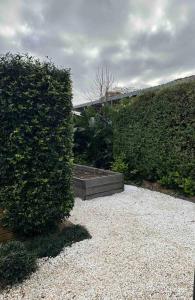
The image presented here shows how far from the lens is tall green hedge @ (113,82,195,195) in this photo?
499 centimetres

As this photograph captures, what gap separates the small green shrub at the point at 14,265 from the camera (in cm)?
237

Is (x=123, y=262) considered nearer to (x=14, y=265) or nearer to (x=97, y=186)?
(x=14, y=265)

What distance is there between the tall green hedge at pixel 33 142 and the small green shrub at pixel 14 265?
60 cm

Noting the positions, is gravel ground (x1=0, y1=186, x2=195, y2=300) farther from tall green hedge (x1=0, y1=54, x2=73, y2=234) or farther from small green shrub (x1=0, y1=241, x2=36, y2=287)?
tall green hedge (x1=0, y1=54, x2=73, y2=234)

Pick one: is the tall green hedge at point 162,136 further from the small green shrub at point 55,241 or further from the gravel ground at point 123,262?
the small green shrub at point 55,241

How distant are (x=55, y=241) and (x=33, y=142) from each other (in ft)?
4.06

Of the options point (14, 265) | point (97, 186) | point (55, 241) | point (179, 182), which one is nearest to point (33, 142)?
point (55, 241)

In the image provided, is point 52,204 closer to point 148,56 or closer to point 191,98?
point 191,98

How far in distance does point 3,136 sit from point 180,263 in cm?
244

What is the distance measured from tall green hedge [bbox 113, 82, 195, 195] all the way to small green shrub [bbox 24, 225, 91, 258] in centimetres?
259

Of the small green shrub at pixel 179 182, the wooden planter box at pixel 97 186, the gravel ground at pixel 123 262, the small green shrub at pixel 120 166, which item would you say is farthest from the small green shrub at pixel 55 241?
the small green shrub at pixel 120 166

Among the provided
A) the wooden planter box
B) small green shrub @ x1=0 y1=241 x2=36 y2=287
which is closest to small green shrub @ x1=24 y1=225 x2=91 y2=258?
small green shrub @ x1=0 y1=241 x2=36 y2=287

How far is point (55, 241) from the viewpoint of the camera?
3.09m

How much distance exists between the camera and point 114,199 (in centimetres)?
504
